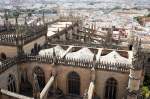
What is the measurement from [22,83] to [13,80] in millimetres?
2318

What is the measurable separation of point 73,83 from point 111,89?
18.7ft

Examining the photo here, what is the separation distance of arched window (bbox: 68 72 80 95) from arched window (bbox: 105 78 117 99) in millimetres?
4358

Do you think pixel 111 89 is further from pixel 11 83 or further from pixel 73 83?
pixel 11 83

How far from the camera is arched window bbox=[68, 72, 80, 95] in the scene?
1191 inches

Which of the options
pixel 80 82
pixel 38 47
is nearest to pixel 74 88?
pixel 80 82

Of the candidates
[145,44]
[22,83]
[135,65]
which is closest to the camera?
[135,65]

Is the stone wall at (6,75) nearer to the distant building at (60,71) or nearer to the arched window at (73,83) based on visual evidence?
the distant building at (60,71)

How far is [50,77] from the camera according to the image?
30.9 metres

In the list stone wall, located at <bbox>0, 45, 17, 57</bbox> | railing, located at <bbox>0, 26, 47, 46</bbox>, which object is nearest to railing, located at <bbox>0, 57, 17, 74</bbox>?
stone wall, located at <bbox>0, 45, 17, 57</bbox>

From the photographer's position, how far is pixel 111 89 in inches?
1148

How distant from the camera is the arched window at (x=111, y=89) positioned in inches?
1134

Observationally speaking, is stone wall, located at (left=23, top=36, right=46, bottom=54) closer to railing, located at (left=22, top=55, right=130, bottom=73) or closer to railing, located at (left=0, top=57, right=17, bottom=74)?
railing, located at (left=22, top=55, right=130, bottom=73)

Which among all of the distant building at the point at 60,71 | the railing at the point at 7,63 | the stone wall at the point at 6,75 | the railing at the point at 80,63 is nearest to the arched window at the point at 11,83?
the distant building at the point at 60,71

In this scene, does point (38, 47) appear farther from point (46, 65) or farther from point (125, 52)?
point (125, 52)
